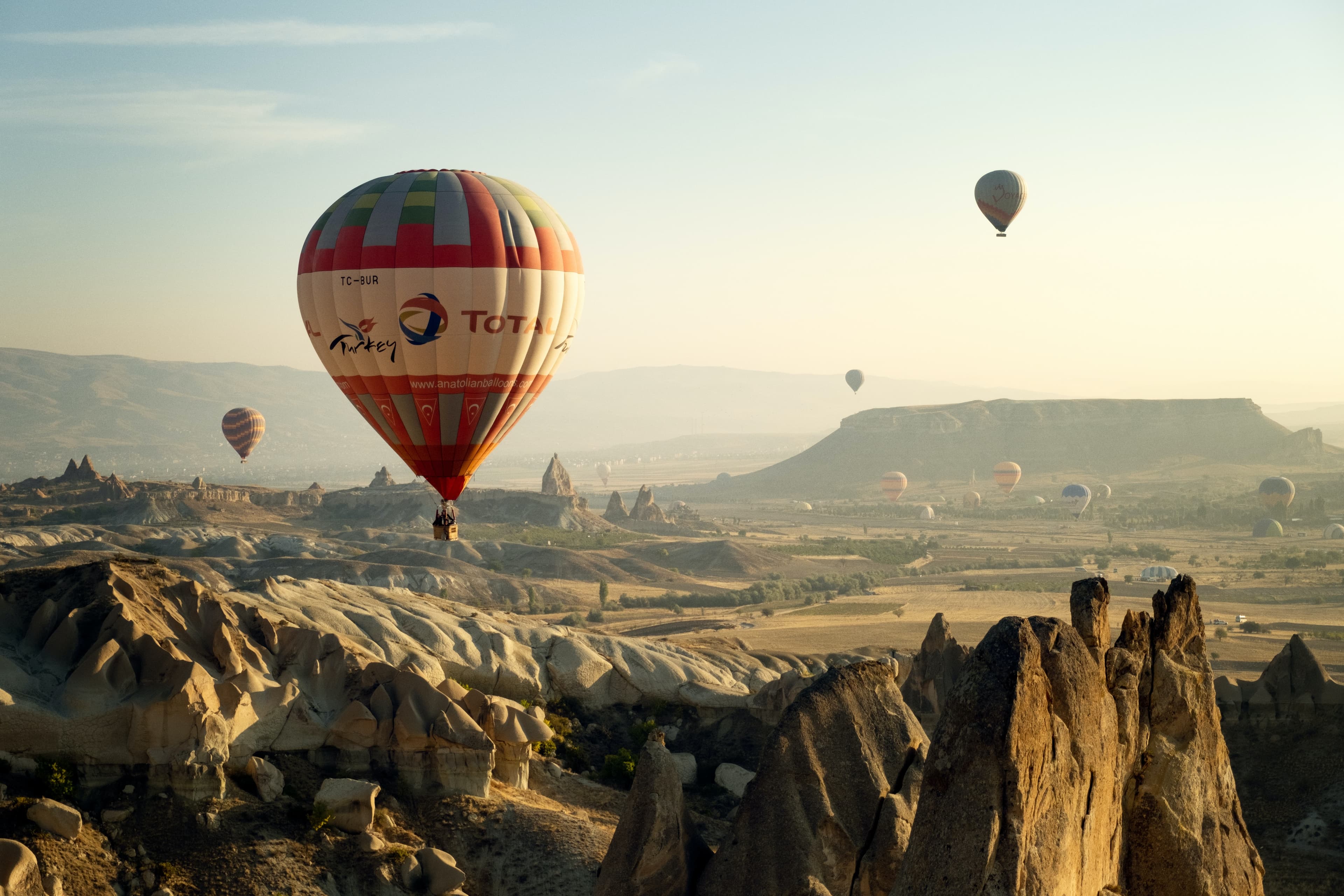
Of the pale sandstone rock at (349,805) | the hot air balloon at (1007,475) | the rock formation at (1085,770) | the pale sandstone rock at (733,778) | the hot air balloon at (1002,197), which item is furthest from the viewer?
the hot air balloon at (1007,475)

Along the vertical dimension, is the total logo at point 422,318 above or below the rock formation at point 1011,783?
above

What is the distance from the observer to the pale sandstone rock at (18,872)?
Answer: 2077 cm

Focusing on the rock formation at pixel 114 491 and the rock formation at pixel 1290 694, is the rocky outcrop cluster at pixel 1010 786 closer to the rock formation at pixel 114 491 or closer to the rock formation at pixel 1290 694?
the rock formation at pixel 1290 694

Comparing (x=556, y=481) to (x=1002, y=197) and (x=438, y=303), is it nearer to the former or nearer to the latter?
(x=1002, y=197)

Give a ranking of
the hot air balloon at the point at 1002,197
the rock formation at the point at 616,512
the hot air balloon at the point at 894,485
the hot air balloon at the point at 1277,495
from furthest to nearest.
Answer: the hot air balloon at the point at 894,485
the hot air balloon at the point at 1277,495
the rock formation at the point at 616,512
the hot air balloon at the point at 1002,197

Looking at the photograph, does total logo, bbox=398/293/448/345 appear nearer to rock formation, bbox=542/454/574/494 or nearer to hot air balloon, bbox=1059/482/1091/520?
rock formation, bbox=542/454/574/494

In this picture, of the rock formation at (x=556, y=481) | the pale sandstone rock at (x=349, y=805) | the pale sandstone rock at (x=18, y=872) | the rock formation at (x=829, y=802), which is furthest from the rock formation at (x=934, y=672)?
the rock formation at (x=556, y=481)

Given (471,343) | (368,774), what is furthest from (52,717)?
(471,343)

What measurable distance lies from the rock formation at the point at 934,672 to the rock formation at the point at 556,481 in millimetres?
117261

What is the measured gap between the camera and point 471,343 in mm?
34031

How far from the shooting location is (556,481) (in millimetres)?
159625

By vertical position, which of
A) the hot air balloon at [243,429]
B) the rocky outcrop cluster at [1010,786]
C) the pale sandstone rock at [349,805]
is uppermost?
the hot air balloon at [243,429]

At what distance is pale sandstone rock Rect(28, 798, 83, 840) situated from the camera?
76.6ft

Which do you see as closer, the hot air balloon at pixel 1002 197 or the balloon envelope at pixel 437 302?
the balloon envelope at pixel 437 302
